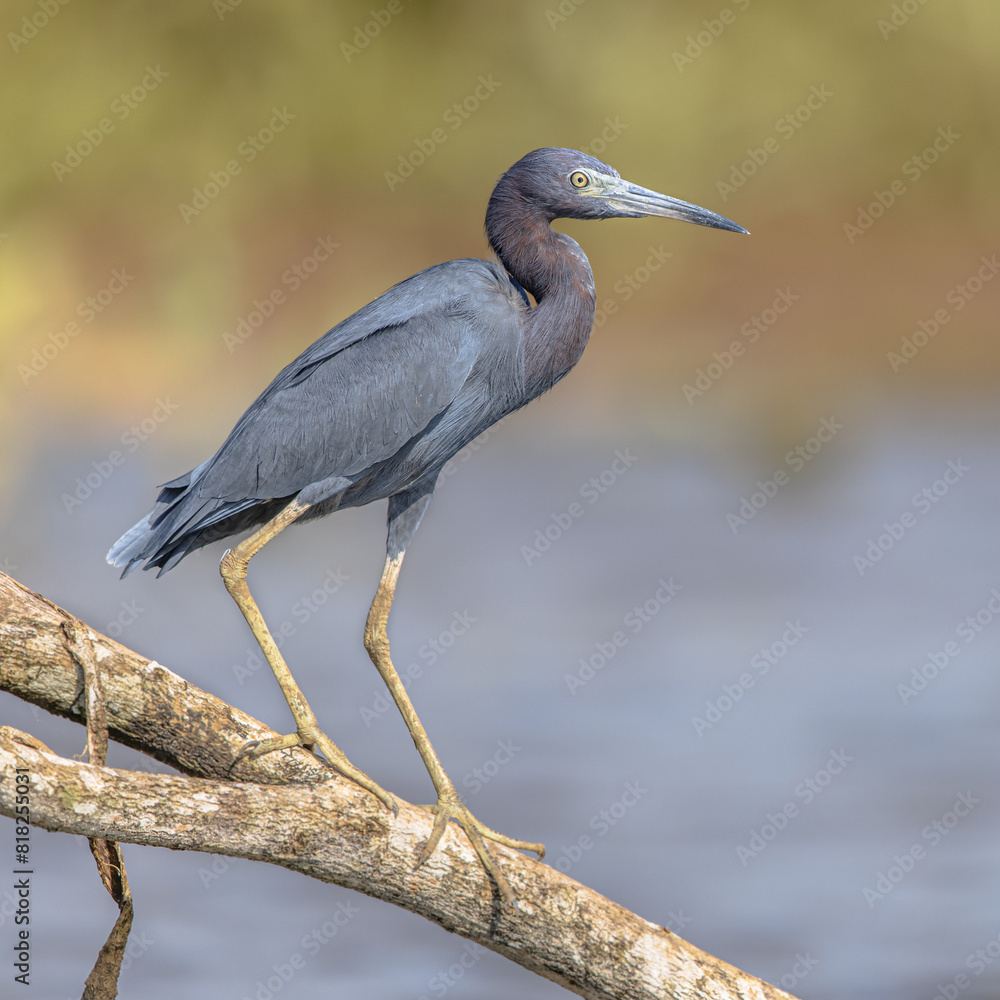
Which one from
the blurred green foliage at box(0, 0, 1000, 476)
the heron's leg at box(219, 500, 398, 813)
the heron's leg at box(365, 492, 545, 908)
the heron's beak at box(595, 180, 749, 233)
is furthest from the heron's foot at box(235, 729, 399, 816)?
the blurred green foliage at box(0, 0, 1000, 476)

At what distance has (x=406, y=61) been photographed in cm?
1198

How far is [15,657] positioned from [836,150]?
1135 cm

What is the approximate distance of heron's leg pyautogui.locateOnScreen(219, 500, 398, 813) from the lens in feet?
11.1

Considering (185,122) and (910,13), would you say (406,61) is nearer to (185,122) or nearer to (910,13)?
(185,122)

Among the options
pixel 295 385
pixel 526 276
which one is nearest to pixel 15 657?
pixel 295 385

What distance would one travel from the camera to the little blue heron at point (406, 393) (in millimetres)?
3609
